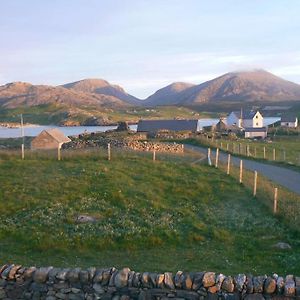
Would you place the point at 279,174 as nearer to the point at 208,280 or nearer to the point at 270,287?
the point at 270,287

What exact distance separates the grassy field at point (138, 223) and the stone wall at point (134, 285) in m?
3.06

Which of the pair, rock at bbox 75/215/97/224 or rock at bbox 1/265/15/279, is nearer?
rock at bbox 1/265/15/279

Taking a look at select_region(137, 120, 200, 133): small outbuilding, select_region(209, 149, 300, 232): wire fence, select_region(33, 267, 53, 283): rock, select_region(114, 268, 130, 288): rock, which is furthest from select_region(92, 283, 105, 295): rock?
select_region(137, 120, 200, 133): small outbuilding

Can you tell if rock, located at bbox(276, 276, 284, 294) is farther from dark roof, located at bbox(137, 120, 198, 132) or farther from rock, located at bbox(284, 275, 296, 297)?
dark roof, located at bbox(137, 120, 198, 132)

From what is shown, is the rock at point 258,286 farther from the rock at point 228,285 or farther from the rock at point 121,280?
the rock at point 121,280

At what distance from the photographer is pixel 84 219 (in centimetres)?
1884

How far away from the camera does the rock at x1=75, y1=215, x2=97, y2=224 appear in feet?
61.3

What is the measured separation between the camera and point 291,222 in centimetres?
1898

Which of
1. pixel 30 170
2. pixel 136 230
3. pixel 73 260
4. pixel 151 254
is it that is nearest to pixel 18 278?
pixel 73 260

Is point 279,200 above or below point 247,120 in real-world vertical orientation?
above

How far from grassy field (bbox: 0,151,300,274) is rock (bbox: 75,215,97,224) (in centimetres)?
26

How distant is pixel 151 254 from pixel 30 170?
1422cm

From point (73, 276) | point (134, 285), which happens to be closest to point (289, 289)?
point (134, 285)

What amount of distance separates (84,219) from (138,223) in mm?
2062
